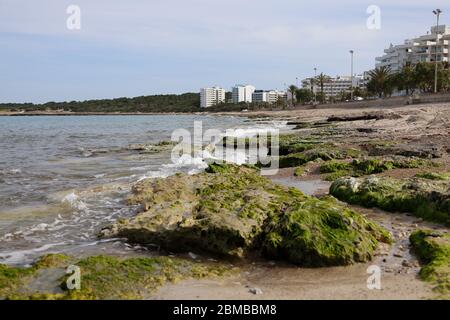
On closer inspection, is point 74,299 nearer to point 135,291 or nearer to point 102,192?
point 135,291

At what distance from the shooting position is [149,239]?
8.31m

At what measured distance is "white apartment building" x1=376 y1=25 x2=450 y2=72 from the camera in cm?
12125

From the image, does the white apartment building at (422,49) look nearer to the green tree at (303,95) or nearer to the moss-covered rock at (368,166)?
the green tree at (303,95)

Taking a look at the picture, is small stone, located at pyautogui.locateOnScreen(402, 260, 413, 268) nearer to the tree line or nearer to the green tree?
the tree line

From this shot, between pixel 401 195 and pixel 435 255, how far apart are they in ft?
10.9

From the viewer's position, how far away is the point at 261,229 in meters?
7.92

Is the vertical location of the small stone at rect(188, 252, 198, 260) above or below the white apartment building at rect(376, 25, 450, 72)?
below

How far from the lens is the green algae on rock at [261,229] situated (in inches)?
287

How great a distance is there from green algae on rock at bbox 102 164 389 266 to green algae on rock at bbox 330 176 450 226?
68.7 inches

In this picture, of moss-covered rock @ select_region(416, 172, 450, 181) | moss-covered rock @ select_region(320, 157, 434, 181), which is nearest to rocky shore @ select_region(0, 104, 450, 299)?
moss-covered rock @ select_region(416, 172, 450, 181)

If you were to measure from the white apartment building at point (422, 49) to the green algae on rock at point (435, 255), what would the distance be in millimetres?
116668

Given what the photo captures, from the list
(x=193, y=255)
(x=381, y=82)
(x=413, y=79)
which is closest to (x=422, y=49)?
(x=381, y=82)

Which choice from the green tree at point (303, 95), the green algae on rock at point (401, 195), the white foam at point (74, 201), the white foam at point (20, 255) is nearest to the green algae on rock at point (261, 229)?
the white foam at point (20, 255)
